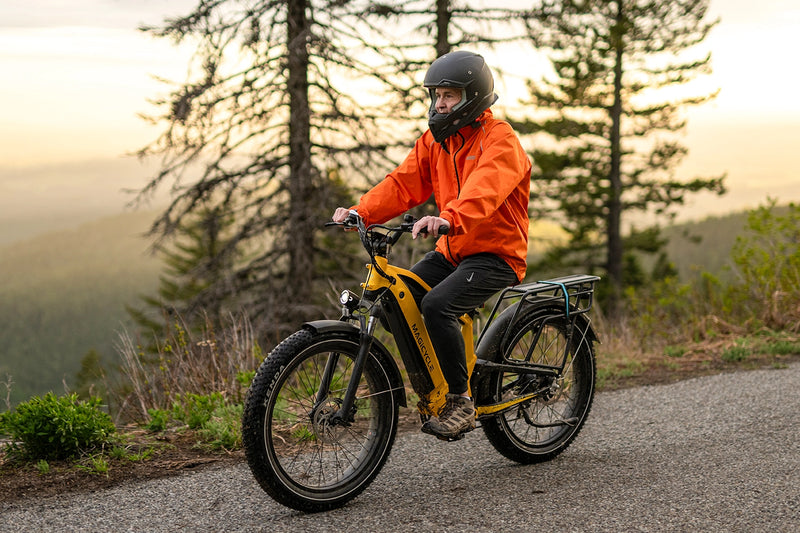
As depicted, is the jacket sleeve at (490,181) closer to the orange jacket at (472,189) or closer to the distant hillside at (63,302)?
the orange jacket at (472,189)

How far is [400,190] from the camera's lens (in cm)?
449

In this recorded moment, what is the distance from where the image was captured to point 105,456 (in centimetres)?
488

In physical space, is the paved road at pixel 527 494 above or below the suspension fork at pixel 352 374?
below

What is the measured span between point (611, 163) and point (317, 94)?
1857 cm

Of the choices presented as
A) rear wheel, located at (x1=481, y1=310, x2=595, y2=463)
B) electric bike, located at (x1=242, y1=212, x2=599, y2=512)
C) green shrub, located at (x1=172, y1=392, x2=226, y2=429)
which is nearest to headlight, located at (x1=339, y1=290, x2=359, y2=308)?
electric bike, located at (x1=242, y1=212, x2=599, y2=512)

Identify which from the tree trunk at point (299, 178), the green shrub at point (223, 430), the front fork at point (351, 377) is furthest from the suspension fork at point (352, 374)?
the tree trunk at point (299, 178)

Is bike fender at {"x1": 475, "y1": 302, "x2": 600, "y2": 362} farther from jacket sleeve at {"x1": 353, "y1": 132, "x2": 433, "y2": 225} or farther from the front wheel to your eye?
jacket sleeve at {"x1": 353, "y1": 132, "x2": 433, "y2": 225}

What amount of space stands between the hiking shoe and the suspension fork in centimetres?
47

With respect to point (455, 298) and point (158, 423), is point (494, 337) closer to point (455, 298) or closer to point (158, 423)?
point (455, 298)

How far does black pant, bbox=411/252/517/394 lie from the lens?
408 centimetres

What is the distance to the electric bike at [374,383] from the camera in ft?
12.6

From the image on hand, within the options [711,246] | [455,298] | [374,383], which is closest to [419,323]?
[455,298]

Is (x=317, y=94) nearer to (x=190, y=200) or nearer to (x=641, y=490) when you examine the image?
(x=190, y=200)

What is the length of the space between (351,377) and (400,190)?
114 centimetres
